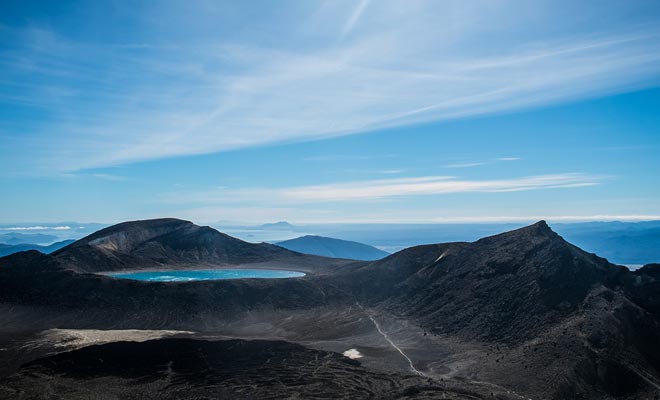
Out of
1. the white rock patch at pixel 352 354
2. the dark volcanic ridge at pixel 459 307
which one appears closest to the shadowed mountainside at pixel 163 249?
the dark volcanic ridge at pixel 459 307

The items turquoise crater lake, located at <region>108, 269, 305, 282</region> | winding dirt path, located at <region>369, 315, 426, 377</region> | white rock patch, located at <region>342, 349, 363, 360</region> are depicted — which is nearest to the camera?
winding dirt path, located at <region>369, 315, 426, 377</region>

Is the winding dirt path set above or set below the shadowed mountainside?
below

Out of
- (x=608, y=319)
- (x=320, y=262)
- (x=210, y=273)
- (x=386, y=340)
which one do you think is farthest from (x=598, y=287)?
(x=210, y=273)

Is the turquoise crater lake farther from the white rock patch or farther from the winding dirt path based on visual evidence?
the white rock patch

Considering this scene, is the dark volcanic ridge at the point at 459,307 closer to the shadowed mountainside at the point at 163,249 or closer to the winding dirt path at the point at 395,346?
the winding dirt path at the point at 395,346

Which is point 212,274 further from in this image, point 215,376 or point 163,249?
point 215,376

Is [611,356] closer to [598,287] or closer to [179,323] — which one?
[598,287]

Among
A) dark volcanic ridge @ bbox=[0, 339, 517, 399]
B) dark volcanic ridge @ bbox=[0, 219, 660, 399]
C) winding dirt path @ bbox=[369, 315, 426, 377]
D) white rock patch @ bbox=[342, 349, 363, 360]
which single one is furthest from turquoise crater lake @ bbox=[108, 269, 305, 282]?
white rock patch @ bbox=[342, 349, 363, 360]

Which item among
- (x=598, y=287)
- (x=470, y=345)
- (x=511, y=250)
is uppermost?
(x=511, y=250)
